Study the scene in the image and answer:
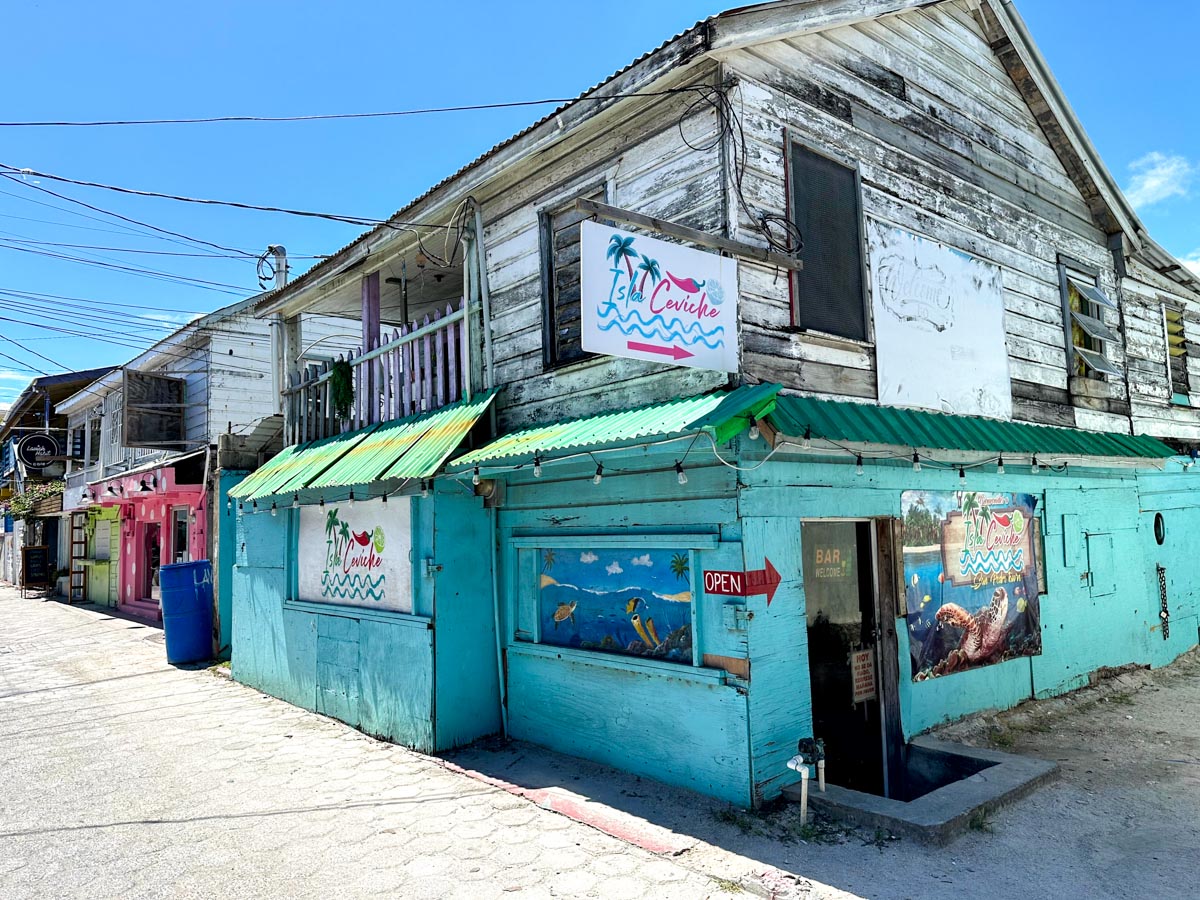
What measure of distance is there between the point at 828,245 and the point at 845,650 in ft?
13.6

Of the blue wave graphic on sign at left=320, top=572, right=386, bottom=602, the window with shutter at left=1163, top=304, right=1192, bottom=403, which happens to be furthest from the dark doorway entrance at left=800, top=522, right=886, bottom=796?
the window with shutter at left=1163, top=304, right=1192, bottom=403

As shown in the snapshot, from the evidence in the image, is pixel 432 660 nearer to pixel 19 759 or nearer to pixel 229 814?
pixel 229 814

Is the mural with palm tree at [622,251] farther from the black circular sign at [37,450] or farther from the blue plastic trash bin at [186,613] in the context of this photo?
the black circular sign at [37,450]

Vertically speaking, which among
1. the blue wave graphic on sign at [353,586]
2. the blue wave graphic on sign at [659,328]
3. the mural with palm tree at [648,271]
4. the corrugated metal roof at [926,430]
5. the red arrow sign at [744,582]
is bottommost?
the blue wave graphic on sign at [353,586]

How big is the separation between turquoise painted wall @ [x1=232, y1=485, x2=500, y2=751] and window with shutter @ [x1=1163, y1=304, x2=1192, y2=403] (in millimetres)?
9637

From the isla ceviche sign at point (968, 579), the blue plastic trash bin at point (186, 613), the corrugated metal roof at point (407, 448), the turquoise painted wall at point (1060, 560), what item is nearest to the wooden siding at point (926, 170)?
Answer: the turquoise painted wall at point (1060, 560)

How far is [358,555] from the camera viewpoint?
27.3 ft

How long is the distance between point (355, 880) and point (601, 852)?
1454mm

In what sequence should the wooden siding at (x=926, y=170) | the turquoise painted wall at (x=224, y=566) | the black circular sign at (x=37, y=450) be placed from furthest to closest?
the black circular sign at (x=37, y=450) → the turquoise painted wall at (x=224, y=566) → the wooden siding at (x=926, y=170)

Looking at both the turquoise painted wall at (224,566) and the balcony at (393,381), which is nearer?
the balcony at (393,381)

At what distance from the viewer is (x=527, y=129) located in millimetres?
6773

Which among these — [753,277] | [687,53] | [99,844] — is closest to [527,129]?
[687,53]

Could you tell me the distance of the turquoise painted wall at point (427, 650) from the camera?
7.01 m

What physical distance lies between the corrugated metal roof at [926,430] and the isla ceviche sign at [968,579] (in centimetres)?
74
